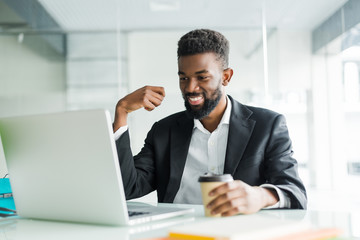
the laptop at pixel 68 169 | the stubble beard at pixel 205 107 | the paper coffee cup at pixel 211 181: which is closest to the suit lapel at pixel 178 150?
the stubble beard at pixel 205 107

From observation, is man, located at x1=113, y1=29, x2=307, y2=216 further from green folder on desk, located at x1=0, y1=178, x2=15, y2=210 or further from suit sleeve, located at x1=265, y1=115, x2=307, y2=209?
green folder on desk, located at x1=0, y1=178, x2=15, y2=210

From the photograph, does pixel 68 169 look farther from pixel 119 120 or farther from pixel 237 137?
pixel 237 137

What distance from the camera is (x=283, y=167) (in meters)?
1.62

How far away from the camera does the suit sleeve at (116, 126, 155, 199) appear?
1706 mm

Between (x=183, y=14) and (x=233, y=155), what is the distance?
9.79 ft

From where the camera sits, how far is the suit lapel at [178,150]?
1.84 meters

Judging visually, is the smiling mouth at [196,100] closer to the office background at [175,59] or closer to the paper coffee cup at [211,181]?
the paper coffee cup at [211,181]

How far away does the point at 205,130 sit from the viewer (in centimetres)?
194

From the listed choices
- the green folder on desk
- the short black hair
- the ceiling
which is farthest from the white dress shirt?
the ceiling

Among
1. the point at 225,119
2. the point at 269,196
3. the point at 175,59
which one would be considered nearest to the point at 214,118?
the point at 225,119

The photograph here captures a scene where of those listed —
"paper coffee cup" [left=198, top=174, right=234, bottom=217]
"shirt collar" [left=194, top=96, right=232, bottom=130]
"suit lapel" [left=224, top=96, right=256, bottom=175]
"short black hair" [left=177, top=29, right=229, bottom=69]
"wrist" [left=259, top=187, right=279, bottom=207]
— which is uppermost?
"short black hair" [left=177, top=29, right=229, bottom=69]

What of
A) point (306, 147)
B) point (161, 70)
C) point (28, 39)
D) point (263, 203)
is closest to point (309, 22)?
point (306, 147)

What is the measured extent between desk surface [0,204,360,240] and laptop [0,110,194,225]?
0.03m

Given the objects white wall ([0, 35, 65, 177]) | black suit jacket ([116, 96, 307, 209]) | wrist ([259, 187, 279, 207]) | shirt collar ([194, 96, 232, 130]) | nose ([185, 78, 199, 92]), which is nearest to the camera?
wrist ([259, 187, 279, 207])
